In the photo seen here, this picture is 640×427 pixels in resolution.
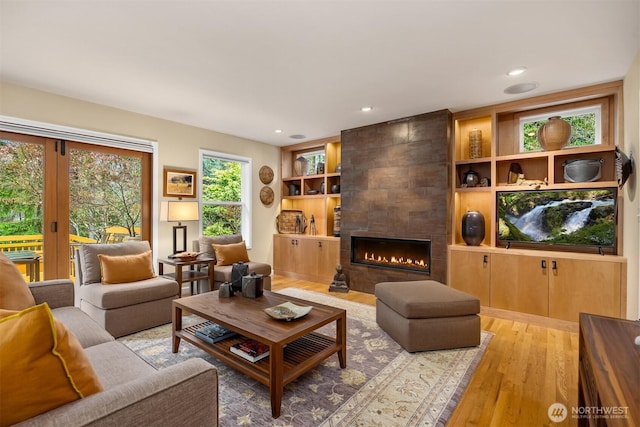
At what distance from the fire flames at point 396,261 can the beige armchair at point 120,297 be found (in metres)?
2.64

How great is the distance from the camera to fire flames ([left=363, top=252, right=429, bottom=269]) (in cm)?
404

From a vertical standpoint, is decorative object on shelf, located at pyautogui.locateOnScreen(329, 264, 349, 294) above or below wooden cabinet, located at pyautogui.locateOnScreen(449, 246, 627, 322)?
below

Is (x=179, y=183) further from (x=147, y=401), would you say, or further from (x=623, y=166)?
(x=623, y=166)

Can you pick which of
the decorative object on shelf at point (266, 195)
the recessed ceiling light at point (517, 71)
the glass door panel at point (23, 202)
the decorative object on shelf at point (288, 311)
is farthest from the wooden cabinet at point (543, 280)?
the glass door panel at point (23, 202)

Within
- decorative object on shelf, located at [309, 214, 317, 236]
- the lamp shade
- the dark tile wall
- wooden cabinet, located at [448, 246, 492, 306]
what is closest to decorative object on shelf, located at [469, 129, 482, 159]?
the dark tile wall

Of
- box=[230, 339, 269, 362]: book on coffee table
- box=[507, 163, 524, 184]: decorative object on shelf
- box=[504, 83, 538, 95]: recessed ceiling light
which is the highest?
box=[504, 83, 538, 95]: recessed ceiling light

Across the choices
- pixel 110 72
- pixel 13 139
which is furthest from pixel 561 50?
pixel 13 139

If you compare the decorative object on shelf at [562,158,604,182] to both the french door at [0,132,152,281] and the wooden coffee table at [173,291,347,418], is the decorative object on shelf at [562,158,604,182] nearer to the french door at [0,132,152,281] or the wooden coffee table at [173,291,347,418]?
the wooden coffee table at [173,291,347,418]

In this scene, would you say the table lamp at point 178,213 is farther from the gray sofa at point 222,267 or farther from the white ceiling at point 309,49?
the white ceiling at point 309,49

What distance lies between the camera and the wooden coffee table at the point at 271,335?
5.60ft

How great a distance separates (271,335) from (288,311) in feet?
1.06

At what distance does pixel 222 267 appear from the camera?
12.9 ft

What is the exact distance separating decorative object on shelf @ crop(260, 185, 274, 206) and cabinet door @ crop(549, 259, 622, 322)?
4.16 m

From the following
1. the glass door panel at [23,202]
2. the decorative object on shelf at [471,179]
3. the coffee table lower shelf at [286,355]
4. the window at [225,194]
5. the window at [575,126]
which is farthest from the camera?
the window at [225,194]
